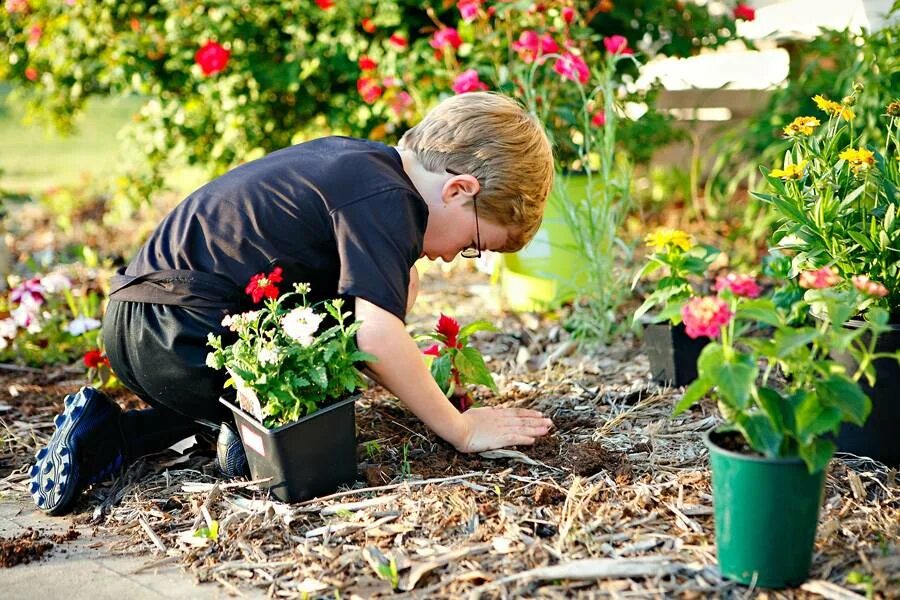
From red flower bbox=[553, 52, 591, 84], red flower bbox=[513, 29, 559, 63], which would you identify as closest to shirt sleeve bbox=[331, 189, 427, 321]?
red flower bbox=[553, 52, 591, 84]

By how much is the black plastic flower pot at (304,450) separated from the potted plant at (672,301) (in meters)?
0.78

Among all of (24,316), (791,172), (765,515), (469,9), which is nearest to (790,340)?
(765,515)

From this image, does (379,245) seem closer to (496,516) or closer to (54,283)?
(496,516)

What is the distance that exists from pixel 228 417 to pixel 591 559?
1.05m

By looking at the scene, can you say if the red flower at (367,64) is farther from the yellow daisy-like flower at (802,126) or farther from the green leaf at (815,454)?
the green leaf at (815,454)

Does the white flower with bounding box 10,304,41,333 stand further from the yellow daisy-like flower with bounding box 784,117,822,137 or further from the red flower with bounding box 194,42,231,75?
the yellow daisy-like flower with bounding box 784,117,822,137

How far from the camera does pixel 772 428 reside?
1733mm

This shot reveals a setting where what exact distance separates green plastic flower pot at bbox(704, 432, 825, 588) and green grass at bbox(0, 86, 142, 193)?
5.14 m

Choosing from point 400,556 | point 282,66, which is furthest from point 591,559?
point 282,66

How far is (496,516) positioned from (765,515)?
633 mm

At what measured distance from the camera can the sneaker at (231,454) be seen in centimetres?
242

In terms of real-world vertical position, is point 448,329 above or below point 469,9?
below

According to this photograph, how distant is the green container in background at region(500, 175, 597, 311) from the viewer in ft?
12.4

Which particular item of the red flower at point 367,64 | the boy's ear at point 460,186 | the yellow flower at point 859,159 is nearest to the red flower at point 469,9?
the red flower at point 367,64
